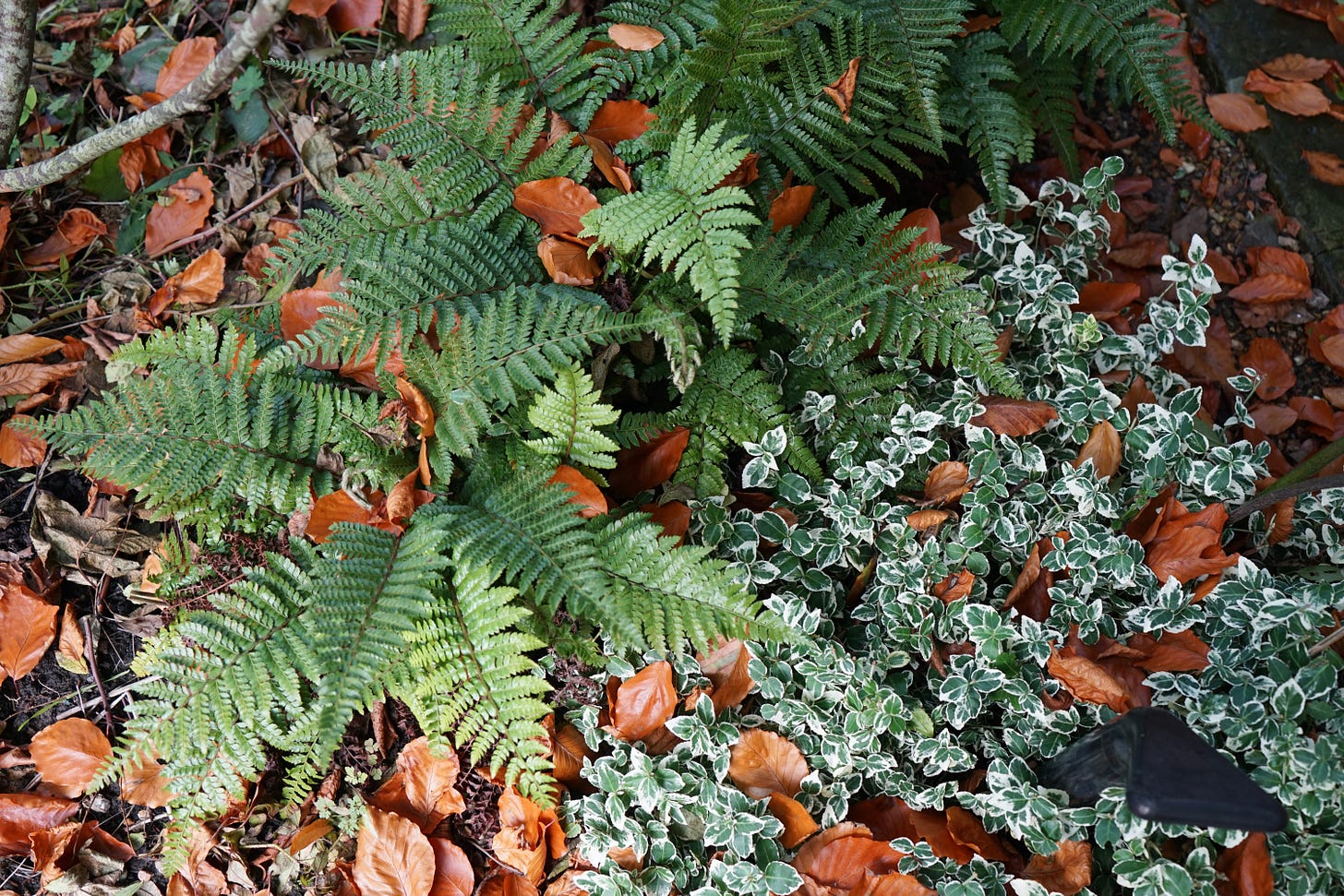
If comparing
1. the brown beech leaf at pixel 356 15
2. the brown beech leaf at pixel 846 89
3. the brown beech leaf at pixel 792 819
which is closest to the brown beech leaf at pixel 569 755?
the brown beech leaf at pixel 792 819

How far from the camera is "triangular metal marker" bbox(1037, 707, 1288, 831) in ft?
4.77

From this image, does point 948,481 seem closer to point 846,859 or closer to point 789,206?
point 789,206

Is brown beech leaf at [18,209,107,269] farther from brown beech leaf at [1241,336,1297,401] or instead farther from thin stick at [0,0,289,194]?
brown beech leaf at [1241,336,1297,401]

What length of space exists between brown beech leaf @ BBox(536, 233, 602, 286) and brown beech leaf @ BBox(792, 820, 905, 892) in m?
1.47

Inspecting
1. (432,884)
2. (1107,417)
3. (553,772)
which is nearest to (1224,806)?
(1107,417)

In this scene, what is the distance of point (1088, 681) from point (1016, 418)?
684 millimetres

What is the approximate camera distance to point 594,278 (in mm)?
2344

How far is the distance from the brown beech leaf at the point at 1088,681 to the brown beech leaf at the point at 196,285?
2.58 meters

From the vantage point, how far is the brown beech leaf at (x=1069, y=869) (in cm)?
194

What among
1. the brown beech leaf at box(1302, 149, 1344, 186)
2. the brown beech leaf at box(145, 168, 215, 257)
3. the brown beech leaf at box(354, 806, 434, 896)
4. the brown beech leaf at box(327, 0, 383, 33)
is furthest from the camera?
the brown beech leaf at box(1302, 149, 1344, 186)

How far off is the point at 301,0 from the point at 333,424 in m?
1.63

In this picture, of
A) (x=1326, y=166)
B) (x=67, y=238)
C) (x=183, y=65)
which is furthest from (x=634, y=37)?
(x=1326, y=166)

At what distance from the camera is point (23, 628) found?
2.39 metres

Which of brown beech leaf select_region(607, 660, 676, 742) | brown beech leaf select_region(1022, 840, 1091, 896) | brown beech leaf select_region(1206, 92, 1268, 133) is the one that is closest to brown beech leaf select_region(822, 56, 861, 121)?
brown beech leaf select_region(607, 660, 676, 742)
